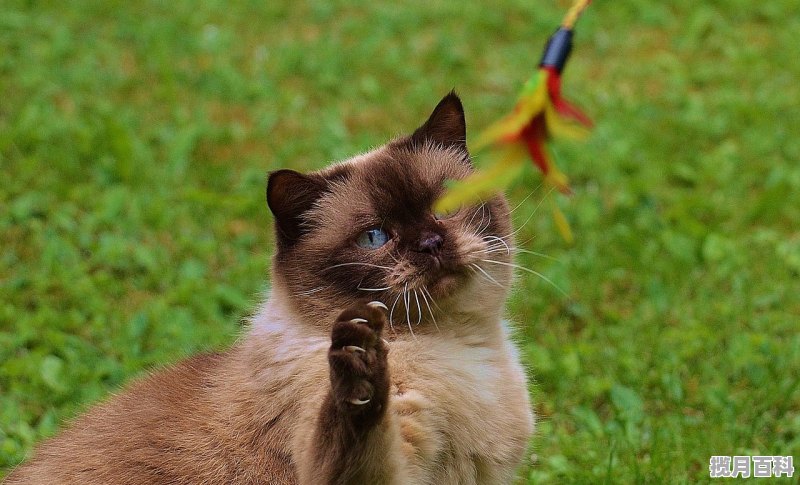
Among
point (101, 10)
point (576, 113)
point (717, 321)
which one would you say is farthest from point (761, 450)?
point (101, 10)

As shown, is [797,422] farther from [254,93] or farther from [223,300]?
[254,93]

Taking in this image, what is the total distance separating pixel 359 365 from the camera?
2.48m

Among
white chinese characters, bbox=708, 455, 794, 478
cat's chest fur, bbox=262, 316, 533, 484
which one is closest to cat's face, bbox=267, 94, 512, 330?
cat's chest fur, bbox=262, 316, 533, 484

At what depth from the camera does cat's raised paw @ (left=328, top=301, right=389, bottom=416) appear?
97.5 inches

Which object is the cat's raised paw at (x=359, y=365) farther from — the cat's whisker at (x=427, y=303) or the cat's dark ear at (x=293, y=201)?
the cat's dark ear at (x=293, y=201)

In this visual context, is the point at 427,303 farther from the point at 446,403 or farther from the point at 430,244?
the point at 446,403

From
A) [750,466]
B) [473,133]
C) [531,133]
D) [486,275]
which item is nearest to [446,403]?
[486,275]

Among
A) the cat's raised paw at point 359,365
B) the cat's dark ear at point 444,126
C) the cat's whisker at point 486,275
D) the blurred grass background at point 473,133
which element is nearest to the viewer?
the cat's raised paw at point 359,365

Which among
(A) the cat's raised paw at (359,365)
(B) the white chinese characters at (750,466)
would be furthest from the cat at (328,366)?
(B) the white chinese characters at (750,466)

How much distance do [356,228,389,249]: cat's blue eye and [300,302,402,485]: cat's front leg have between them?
47cm

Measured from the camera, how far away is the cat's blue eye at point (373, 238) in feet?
9.98

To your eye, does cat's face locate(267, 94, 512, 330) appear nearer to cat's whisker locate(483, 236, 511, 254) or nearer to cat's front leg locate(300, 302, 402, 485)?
cat's whisker locate(483, 236, 511, 254)

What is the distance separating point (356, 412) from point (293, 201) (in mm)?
917

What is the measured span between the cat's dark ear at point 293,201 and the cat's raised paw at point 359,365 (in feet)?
2.35
